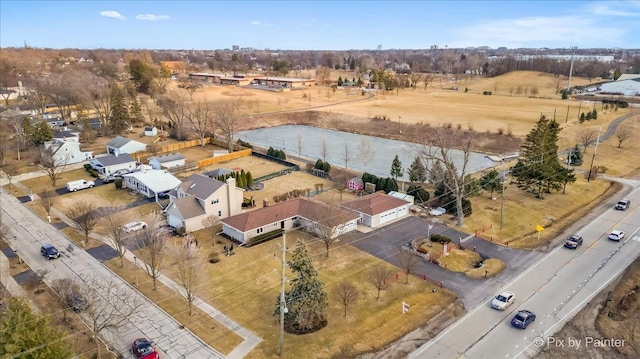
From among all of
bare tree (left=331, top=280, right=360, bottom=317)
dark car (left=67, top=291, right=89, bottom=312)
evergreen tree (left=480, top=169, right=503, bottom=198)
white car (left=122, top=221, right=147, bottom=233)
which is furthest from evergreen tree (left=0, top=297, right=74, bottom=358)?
evergreen tree (left=480, top=169, right=503, bottom=198)

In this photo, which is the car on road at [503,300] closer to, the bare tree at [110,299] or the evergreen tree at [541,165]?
the bare tree at [110,299]

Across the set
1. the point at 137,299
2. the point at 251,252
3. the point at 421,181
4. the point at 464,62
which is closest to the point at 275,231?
the point at 251,252

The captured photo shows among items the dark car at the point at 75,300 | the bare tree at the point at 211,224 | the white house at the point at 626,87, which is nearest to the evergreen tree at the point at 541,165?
the bare tree at the point at 211,224

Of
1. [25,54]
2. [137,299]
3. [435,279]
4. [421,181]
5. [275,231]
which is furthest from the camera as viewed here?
[25,54]

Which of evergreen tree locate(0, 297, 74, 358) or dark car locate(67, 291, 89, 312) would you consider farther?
dark car locate(67, 291, 89, 312)

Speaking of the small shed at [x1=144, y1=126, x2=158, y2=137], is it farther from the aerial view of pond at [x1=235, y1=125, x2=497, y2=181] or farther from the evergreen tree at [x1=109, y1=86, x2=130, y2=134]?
the aerial view of pond at [x1=235, y1=125, x2=497, y2=181]

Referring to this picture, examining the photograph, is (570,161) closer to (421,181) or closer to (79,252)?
(421,181)

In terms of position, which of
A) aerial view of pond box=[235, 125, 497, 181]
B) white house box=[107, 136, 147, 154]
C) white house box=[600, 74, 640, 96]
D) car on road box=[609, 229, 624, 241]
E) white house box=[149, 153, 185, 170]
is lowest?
car on road box=[609, 229, 624, 241]
